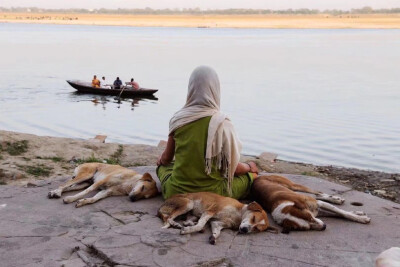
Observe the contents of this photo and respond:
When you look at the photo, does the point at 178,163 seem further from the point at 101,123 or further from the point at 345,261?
the point at 101,123

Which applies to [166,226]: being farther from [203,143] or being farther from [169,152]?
[169,152]

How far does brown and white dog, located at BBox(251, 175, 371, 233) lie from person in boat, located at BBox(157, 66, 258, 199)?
14.6 inches

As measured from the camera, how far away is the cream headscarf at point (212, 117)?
217 inches

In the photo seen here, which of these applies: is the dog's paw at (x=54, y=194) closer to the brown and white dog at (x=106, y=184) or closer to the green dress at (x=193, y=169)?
the brown and white dog at (x=106, y=184)

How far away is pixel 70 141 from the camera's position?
10.9 m

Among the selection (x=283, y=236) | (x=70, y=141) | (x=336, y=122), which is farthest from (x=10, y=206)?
(x=336, y=122)

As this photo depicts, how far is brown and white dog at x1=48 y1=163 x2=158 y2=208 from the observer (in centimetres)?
627

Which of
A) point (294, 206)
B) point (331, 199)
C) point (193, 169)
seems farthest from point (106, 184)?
point (331, 199)

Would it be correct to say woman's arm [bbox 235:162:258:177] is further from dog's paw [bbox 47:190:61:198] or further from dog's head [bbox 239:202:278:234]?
dog's paw [bbox 47:190:61:198]

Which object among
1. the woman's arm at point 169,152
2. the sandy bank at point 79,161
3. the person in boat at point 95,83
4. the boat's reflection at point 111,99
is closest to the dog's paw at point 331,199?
the woman's arm at point 169,152

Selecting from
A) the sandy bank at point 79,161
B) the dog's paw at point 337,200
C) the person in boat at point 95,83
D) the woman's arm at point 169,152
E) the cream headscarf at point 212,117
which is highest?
the cream headscarf at point 212,117

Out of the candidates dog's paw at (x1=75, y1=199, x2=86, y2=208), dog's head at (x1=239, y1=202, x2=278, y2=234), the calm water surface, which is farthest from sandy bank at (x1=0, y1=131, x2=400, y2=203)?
the calm water surface

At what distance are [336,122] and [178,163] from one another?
581 inches

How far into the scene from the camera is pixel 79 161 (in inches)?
368
